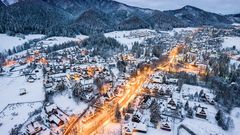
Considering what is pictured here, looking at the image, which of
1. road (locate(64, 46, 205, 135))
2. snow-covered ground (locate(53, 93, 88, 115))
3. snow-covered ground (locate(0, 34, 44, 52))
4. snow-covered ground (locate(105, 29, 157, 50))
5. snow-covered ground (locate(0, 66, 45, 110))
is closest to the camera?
road (locate(64, 46, 205, 135))

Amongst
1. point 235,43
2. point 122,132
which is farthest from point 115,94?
point 235,43

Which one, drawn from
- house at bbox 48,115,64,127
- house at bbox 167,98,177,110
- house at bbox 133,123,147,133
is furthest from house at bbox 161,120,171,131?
house at bbox 48,115,64,127

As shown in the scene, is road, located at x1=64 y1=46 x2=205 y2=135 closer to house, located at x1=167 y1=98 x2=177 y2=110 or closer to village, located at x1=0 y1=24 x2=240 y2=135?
village, located at x1=0 y1=24 x2=240 y2=135

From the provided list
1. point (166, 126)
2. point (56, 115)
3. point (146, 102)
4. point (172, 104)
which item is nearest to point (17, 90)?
point (56, 115)

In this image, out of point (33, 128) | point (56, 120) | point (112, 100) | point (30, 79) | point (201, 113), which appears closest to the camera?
point (33, 128)

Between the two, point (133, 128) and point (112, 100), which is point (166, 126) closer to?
point (133, 128)
